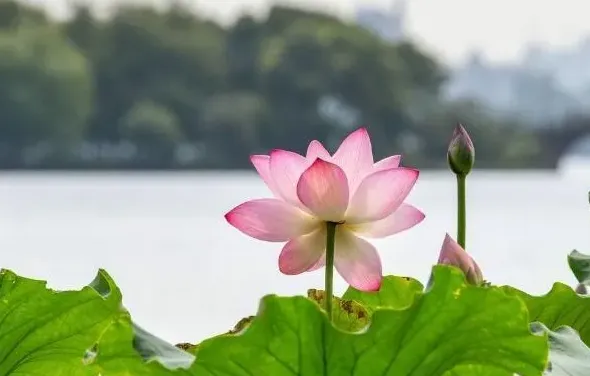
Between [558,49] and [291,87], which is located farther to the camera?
[291,87]

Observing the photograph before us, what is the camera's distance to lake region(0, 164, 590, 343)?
4043 millimetres

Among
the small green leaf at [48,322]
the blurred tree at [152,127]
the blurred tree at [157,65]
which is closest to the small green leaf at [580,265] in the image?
the small green leaf at [48,322]

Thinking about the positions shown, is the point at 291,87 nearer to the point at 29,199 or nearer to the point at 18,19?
the point at 18,19

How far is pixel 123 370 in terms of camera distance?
433 millimetres

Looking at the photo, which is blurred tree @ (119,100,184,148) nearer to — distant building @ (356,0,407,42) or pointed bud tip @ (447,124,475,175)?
distant building @ (356,0,407,42)

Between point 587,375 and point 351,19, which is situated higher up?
point 587,375

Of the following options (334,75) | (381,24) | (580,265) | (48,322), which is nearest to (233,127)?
(334,75)

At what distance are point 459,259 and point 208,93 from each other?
59.9 feet

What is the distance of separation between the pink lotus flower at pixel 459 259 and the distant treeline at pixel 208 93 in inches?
512

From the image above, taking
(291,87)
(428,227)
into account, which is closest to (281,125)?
(291,87)

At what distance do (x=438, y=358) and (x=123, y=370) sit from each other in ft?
0.41

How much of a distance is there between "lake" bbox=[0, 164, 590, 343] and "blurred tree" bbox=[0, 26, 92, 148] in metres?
4.27

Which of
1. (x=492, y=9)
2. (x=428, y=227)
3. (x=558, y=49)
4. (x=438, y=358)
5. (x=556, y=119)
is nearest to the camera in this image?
(x=438, y=358)

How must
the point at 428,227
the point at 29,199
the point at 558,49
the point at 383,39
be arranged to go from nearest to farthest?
1. the point at 428,227
2. the point at 29,199
3. the point at 558,49
4. the point at 383,39
